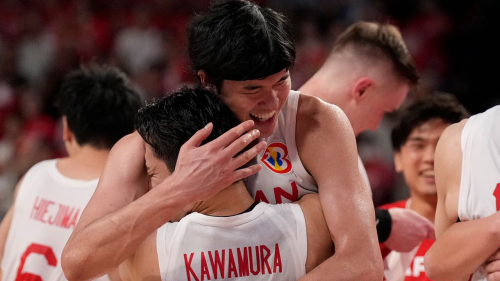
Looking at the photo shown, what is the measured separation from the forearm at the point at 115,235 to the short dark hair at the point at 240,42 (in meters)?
0.52

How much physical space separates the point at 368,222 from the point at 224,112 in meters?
0.65

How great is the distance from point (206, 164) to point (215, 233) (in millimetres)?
306

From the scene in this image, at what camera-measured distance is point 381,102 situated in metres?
3.58

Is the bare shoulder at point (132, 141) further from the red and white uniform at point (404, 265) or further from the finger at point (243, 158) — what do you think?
the red and white uniform at point (404, 265)

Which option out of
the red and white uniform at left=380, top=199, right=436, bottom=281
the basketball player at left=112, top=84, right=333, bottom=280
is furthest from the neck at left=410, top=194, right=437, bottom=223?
the basketball player at left=112, top=84, right=333, bottom=280

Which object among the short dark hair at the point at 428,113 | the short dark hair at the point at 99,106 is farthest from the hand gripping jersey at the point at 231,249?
the short dark hair at the point at 428,113

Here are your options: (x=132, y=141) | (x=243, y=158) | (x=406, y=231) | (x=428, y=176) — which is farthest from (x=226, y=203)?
(x=428, y=176)

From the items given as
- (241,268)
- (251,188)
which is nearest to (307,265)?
(241,268)

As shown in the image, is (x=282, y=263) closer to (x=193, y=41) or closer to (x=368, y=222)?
(x=368, y=222)

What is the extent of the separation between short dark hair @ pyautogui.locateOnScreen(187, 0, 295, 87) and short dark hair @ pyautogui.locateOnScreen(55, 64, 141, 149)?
115 cm

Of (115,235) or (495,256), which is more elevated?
(115,235)

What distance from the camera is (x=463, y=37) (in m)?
8.25

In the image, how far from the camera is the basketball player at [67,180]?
3236 millimetres

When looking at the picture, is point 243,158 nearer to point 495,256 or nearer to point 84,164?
point 495,256
